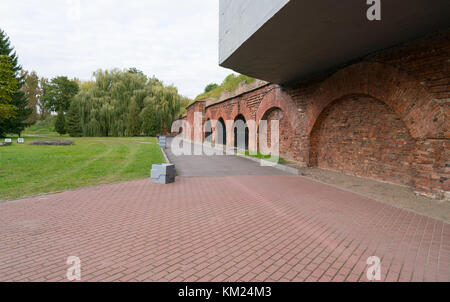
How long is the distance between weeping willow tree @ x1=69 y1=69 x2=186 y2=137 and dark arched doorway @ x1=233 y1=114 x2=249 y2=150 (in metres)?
16.3

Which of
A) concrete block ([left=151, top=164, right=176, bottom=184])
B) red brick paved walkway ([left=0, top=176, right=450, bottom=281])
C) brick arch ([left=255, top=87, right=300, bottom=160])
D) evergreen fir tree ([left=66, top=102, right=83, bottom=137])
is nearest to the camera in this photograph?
red brick paved walkway ([left=0, top=176, right=450, bottom=281])

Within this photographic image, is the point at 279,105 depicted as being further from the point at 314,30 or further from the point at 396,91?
the point at 314,30

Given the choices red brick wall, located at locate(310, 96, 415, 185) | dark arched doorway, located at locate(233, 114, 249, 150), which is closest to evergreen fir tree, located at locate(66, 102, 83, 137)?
dark arched doorway, located at locate(233, 114, 249, 150)

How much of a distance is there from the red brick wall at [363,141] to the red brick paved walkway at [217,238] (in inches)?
79.8

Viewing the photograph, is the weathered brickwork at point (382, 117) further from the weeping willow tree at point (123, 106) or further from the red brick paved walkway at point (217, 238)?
the weeping willow tree at point (123, 106)

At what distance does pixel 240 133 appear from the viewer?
17.1 meters

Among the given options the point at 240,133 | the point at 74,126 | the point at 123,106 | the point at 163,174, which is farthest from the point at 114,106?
the point at 163,174

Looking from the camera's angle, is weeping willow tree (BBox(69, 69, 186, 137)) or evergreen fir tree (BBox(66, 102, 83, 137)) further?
evergreen fir tree (BBox(66, 102, 83, 137))

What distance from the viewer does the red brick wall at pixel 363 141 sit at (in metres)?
6.34

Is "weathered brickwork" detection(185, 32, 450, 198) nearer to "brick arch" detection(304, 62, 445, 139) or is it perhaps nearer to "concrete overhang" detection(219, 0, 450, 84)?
"brick arch" detection(304, 62, 445, 139)

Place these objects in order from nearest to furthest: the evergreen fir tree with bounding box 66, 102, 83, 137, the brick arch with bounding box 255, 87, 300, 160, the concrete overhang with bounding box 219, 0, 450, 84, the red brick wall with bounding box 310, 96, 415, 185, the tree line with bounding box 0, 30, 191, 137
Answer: the concrete overhang with bounding box 219, 0, 450, 84 < the red brick wall with bounding box 310, 96, 415, 185 < the brick arch with bounding box 255, 87, 300, 160 < the tree line with bounding box 0, 30, 191, 137 < the evergreen fir tree with bounding box 66, 102, 83, 137

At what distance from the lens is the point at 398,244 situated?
3.21 meters

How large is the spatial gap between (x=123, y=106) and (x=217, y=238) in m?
30.4

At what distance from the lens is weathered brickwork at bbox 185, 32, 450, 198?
5043mm
